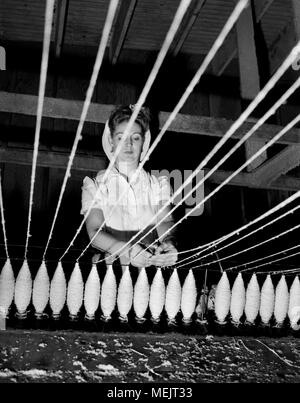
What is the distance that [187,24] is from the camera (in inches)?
212

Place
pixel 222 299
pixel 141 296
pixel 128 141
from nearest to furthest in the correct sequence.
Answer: pixel 141 296, pixel 222 299, pixel 128 141

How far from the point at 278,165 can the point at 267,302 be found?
192 cm

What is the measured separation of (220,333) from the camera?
7.66 ft

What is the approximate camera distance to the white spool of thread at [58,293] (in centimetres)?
238

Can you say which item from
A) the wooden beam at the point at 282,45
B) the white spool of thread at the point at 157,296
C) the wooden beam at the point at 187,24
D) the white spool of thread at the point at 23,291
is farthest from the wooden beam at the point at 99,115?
the wooden beam at the point at 282,45

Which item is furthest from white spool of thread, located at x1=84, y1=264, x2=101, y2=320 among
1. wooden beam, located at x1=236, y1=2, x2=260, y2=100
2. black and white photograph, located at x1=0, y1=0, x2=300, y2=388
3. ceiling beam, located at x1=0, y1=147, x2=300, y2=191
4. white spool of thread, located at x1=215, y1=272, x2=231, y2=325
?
wooden beam, located at x1=236, y1=2, x2=260, y2=100

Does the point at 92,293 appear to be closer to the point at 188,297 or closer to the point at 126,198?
the point at 188,297

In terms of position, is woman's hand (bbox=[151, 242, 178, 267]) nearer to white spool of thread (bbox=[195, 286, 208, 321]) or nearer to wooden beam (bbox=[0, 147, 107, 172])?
white spool of thread (bbox=[195, 286, 208, 321])

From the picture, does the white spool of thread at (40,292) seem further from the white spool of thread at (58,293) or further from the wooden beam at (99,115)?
the wooden beam at (99,115)

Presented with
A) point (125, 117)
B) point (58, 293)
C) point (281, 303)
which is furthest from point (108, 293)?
point (125, 117)

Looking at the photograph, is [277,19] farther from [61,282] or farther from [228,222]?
[61,282]

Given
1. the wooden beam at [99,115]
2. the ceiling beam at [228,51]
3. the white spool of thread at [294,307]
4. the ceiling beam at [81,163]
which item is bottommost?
→ the white spool of thread at [294,307]

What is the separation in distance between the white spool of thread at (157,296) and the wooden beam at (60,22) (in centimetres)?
351

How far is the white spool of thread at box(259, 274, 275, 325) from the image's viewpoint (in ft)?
8.79
